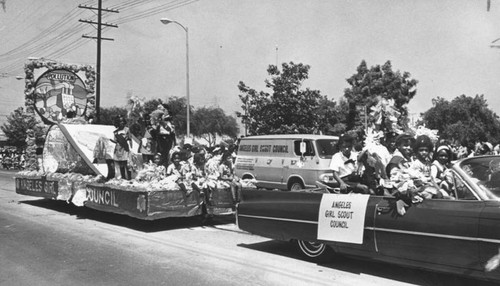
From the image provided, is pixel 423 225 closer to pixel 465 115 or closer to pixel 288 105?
pixel 288 105

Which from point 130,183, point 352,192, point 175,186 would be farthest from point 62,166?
point 352,192

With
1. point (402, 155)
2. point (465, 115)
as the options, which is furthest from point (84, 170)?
point (465, 115)

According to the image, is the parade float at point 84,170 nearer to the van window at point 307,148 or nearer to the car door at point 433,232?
the car door at point 433,232

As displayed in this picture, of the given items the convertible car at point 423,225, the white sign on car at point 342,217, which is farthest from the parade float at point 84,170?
the white sign on car at point 342,217

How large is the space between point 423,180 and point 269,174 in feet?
34.6

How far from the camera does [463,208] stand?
4.65 metres

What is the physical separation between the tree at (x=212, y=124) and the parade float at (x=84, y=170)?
4024 centimetres

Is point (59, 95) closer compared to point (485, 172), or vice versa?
point (485, 172)

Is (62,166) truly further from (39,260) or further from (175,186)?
(39,260)

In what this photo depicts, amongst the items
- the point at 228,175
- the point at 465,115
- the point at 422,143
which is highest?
the point at 465,115

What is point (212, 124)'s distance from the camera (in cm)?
5800

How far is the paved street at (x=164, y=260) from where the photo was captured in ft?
18.0

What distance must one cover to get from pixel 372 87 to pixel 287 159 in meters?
21.0

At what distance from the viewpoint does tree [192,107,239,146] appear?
5775cm
